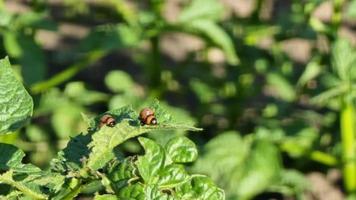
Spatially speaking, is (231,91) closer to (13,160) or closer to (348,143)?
(348,143)

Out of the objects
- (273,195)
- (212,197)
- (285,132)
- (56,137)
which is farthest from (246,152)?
(212,197)

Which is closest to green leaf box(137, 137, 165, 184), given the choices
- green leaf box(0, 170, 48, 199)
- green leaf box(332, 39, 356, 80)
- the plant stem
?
green leaf box(0, 170, 48, 199)

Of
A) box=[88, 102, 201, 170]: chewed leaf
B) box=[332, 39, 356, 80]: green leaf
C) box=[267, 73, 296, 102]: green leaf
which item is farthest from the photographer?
box=[267, 73, 296, 102]: green leaf

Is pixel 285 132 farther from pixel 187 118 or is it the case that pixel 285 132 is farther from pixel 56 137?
pixel 56 137

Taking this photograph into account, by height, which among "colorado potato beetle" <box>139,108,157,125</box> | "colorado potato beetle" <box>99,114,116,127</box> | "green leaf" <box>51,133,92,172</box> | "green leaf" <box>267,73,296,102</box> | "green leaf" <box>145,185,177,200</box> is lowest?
"green leaf" <box>267,73,296,102</box>

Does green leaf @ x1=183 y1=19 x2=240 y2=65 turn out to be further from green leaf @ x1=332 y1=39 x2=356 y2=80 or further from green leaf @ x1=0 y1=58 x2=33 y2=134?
green leaf @ x1=0 y1=58 x2=33 y2=134

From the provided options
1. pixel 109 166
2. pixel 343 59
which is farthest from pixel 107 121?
pixel 343 59

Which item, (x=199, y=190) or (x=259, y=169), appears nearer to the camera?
(x=199, y=190)

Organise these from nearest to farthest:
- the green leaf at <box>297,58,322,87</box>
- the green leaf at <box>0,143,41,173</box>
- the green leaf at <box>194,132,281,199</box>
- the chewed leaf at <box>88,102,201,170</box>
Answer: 1. the chewed leaf at <box>88,102,201,170</box>
2. the green leaf at <box>0,143,41,173</box>
3. the green leaf at <box>194,132,281,199</box>
4. the green leaf at <box>297,58,322,87</box>
